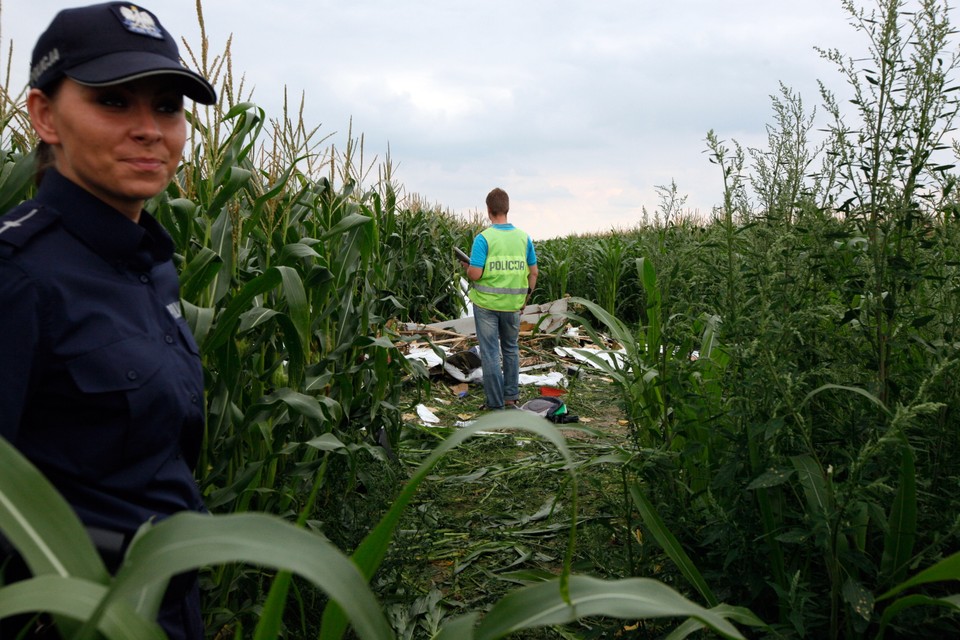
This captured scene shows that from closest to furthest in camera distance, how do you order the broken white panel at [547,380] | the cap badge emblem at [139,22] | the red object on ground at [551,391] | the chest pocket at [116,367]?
1. the chest pocket at [116,367]
2. the cap badge emblem at [139,22]
3. the red object on ground at [551,391]
4. the broken white panel at [547,380]

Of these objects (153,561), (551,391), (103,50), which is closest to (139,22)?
(103,50)

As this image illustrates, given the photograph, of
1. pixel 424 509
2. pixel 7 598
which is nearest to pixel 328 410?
pixel 424 509

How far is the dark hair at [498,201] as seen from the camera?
23.8 feet

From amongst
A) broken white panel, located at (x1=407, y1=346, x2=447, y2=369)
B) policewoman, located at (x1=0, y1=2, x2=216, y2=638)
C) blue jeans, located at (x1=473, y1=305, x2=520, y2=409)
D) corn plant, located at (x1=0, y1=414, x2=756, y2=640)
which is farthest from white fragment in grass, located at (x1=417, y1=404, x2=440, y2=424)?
corn plant, located at (x1=0, y1=414, x2=756, y2=640)

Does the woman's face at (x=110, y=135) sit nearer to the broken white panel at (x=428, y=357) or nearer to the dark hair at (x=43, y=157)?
the dark hair at (x=43, y=157)

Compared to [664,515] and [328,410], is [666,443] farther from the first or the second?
[328,410]

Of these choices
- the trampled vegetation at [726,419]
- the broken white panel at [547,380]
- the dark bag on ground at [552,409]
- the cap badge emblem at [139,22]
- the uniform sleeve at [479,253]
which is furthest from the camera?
the broken white panel at [547,380]

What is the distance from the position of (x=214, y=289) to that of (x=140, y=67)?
1425 millimetres

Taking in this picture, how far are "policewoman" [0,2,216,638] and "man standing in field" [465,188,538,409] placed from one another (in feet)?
18.0

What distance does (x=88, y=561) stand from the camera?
0.97m

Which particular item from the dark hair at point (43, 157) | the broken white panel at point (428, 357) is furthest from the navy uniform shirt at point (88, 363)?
the broken white panel at point (428, 357)

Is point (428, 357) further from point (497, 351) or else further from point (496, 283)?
point (496, 283)

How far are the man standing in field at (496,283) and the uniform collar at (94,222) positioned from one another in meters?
5.51

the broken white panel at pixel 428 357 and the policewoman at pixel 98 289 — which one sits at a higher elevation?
the policewoman at pixel 98 289
